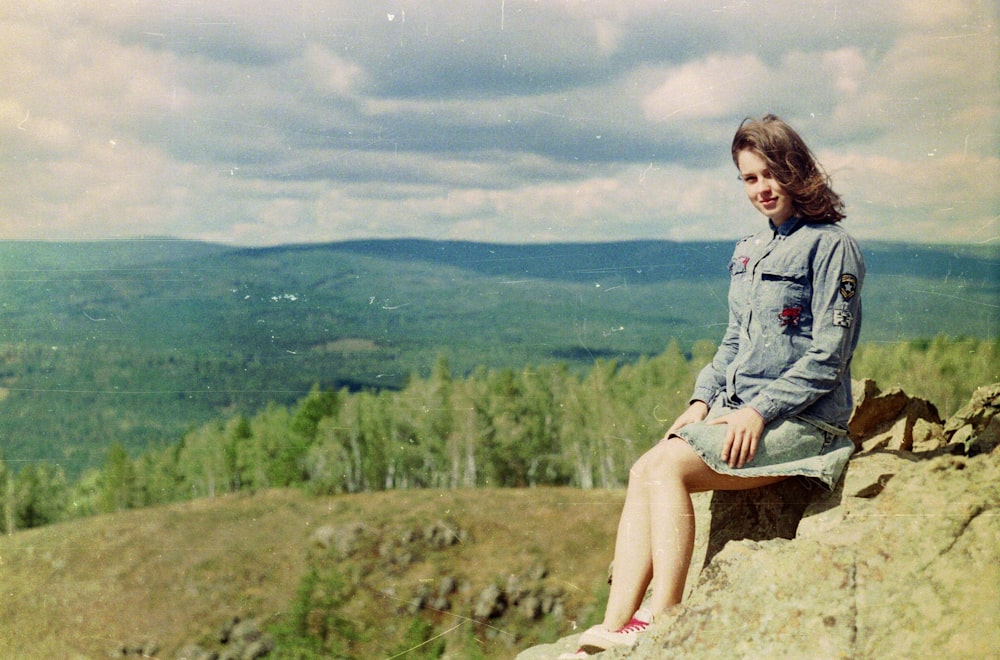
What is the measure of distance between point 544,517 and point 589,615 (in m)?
0.67

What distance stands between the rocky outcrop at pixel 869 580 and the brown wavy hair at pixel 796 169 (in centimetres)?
101

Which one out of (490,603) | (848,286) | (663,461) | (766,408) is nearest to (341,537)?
(490,603)

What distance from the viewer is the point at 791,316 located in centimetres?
359

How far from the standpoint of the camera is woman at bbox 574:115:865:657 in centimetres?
352

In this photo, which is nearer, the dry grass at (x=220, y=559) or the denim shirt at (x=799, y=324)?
the denim shirt at (x=799, y=324)

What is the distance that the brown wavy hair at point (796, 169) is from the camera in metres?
3.67

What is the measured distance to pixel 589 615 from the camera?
5859 millimetres

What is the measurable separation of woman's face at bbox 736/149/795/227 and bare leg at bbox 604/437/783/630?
968 millimetres

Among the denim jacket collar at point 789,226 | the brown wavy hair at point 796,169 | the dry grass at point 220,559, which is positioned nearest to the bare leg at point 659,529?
the denim jacket collar at point 789,226

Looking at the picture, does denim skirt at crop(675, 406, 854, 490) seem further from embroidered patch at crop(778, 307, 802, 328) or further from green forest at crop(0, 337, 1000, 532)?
green forest at crop(0, 337, 1000, 532)

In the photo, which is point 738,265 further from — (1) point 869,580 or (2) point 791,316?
(1) point 869,580

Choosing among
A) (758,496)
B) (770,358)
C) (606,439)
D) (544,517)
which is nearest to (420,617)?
(544,517)

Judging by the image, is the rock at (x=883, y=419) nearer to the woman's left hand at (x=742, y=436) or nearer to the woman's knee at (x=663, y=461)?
the woman's left hand at (x=742, y=436)

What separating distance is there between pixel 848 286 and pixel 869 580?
3.41ft
